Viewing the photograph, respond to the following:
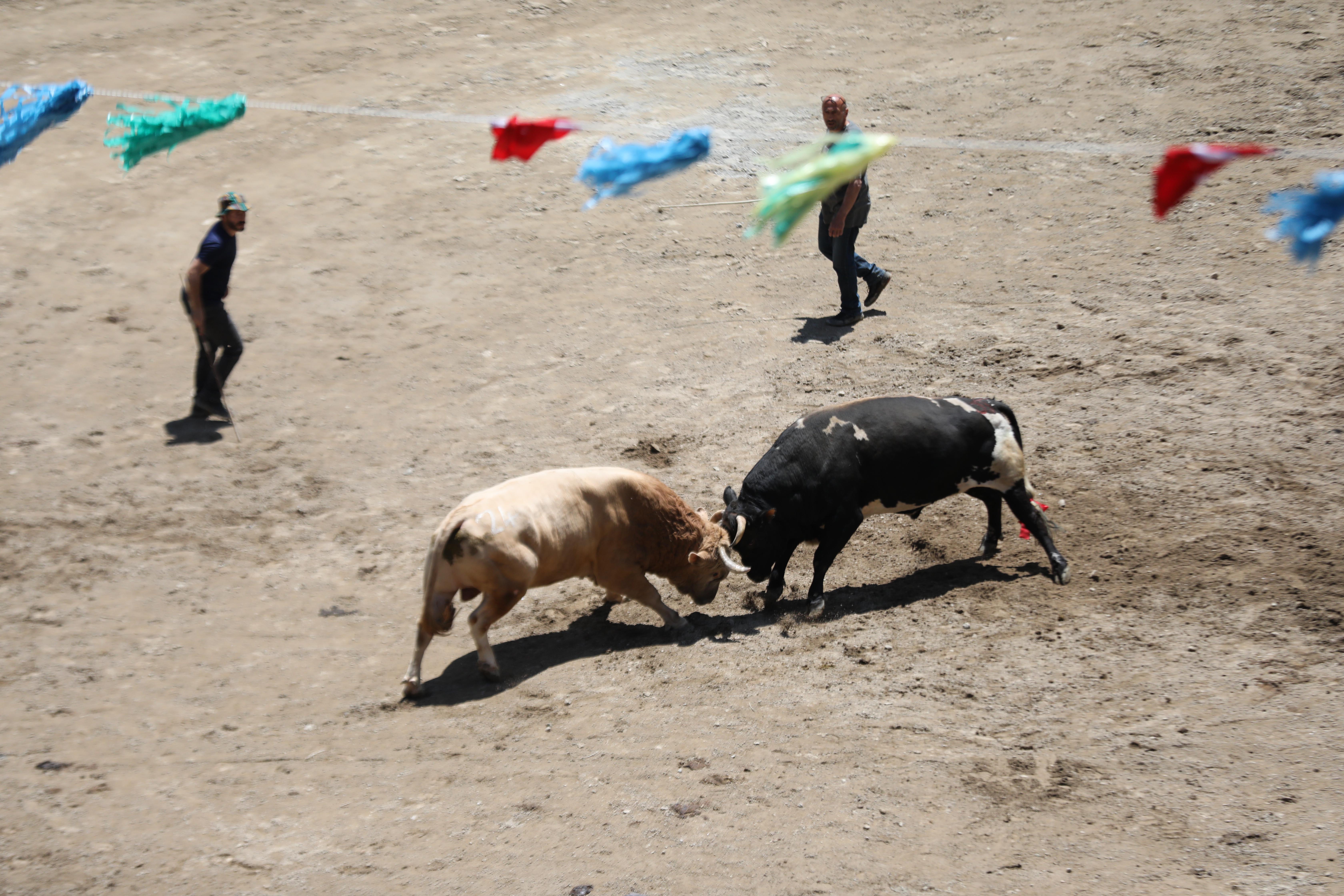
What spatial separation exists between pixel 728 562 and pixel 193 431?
5.79 metres

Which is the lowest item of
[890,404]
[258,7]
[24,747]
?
[24,747]

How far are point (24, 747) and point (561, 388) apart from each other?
5572 mm

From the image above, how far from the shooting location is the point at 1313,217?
4027mm

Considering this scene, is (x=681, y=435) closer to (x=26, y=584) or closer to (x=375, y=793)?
(x=375, y=793)

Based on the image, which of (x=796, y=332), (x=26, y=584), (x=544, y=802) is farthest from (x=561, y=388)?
(x=544, y=802)

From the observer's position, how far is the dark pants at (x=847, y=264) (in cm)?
1125

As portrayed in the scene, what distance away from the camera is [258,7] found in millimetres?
A: 17812

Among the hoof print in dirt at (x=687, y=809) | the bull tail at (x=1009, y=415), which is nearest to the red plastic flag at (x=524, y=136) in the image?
the hoof print in dirt at (x=687, y=809)

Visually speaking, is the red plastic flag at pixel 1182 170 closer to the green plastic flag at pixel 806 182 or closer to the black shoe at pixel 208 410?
the green plastic flag at pixel 806 182

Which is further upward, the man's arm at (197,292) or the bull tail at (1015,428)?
the man's arm at (197,292)

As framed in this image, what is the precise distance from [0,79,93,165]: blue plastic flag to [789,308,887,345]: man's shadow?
6.56 meters

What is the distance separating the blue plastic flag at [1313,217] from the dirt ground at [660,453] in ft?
9.77

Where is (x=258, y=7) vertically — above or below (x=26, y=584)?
above

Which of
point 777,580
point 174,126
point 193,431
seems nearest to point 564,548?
point 777,580
